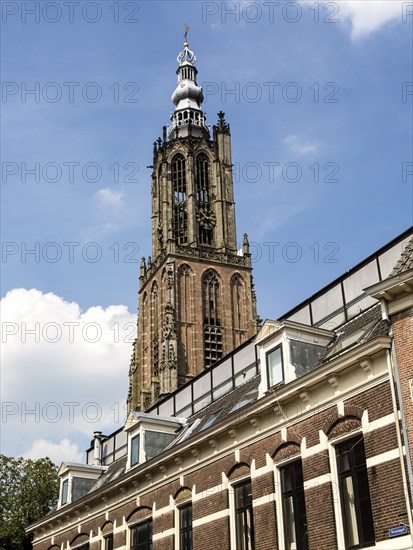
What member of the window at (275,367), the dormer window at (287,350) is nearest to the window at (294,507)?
the dormer window at (287,350)

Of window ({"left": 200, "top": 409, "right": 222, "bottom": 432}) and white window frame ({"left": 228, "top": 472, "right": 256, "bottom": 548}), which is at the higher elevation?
window ({"left": 200, "top": 409, "right": 222, "bottom": 432})

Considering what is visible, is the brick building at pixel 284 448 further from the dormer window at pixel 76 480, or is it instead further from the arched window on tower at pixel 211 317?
the arched window on tower at pixel 211 317

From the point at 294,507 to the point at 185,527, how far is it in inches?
223

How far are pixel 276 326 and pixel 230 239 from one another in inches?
2849

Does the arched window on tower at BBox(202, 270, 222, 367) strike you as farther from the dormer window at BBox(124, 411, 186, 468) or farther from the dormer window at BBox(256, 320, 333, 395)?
the dormer window at BBox(256, 320, 333, 395)

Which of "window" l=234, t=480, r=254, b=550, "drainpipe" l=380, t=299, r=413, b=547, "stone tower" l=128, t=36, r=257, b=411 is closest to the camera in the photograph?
"drainpipe" l=380, t=299, r=413, b=547

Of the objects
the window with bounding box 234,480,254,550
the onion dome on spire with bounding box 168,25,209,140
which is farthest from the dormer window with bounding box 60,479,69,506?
the onion dome on spire with bounding box 168,25,209,140

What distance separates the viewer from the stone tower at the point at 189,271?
→ 3383 inches

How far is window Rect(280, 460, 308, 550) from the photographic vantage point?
19.8 m

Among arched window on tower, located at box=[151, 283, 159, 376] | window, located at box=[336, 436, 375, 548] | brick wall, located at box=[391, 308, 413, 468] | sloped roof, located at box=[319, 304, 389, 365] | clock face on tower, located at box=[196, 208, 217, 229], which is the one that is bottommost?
window, located at box=[336, 436, 375, 548]

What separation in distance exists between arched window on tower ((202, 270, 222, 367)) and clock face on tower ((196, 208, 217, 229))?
6.89 meters

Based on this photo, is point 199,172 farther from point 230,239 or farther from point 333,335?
point 333,335

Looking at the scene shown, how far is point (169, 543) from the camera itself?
2502cm

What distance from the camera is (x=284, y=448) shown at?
2106 cm
